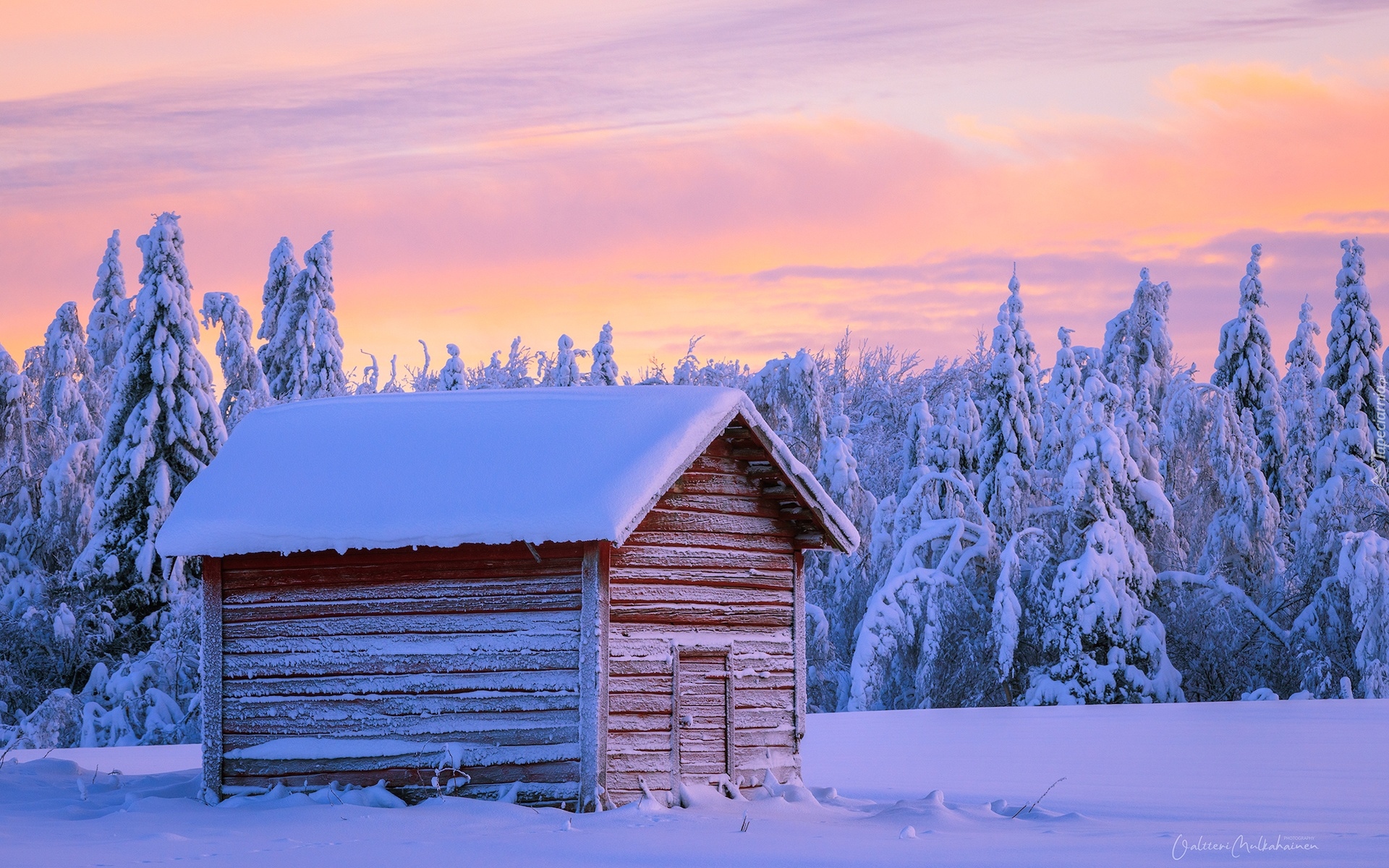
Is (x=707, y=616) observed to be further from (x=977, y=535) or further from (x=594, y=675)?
(x=977, y=535)

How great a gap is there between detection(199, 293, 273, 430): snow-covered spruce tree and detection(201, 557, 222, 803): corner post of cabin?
22.0m

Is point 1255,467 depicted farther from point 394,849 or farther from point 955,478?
point 394,849

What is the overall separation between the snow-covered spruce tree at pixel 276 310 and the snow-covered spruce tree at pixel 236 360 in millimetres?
2760

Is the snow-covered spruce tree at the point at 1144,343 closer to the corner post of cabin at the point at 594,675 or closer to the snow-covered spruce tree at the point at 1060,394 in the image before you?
the snow-covered spruce tree at the point at 1060,394

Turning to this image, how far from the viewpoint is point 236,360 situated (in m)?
39.4

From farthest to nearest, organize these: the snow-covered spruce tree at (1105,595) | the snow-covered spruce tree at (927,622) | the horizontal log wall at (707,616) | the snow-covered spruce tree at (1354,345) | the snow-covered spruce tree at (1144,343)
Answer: the snow-covered spruce tree at (1144,343)
the snow-covered spruce tree at (1354,345)
the snow-covered spruce tree at (927,622)
the snow-covered spruce tree at (1105,595)
the horizontal log wall at (707,616)

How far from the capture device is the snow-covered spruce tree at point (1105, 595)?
31.1 metres

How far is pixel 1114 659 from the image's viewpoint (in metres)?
32.1

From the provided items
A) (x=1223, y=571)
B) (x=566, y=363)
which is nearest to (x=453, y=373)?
(x=566, y=363)

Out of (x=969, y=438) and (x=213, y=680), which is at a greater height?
(x=969, y=438)

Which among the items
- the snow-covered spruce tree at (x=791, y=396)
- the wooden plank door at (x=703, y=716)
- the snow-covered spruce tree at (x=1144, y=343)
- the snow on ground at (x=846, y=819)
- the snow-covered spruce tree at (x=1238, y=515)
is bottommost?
the snow on ground at (x=846, y=819)

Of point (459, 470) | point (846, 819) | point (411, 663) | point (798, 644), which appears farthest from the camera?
point (798, 644)

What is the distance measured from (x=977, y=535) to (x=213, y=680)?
2174 centimetres

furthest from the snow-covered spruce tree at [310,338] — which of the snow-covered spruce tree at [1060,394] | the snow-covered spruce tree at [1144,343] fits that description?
the snow-covered spruce tree at [1144,343]
